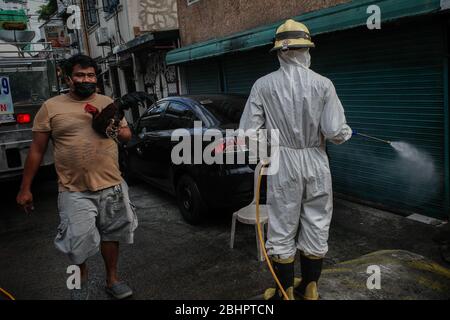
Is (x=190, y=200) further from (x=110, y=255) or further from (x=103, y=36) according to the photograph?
(x=103, y=36)

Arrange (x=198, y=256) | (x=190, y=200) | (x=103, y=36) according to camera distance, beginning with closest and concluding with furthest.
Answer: (x=198, y=256), (x=190, y=200), (x=103, y=36)

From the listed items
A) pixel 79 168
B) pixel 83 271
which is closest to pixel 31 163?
pixel 79 168

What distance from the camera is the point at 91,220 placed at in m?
3.06

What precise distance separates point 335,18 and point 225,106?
1.83 metres

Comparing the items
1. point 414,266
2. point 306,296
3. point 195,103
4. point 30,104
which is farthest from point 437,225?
point 30,104

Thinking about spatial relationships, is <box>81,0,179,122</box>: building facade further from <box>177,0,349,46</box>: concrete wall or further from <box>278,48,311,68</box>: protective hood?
<box>278,48,311,68</box>: protective hood

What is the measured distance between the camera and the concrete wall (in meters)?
6.80

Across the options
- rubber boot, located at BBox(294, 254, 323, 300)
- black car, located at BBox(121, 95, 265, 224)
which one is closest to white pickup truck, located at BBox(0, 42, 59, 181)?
black car, located at BBox(121, 95, 265, 224)

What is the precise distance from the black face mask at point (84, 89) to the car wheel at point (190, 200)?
2.03m

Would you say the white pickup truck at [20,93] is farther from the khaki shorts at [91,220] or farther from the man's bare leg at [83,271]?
the man's bare leg at [83,271]

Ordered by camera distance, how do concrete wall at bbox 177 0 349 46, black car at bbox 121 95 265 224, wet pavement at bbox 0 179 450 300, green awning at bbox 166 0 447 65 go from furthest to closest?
concrete wall at bbox 177 0 349 46, black car at bbox 121 95 265 224, green awning at bbox 166 0 447 65, wet pavement at bbox 0 179 450 300

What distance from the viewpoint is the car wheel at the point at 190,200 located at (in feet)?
15.9

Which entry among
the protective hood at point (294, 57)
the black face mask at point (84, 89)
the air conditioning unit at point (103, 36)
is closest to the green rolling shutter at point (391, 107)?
the protective hood at point (294, 57)

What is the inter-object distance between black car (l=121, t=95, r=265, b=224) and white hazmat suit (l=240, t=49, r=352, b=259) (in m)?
1.57
